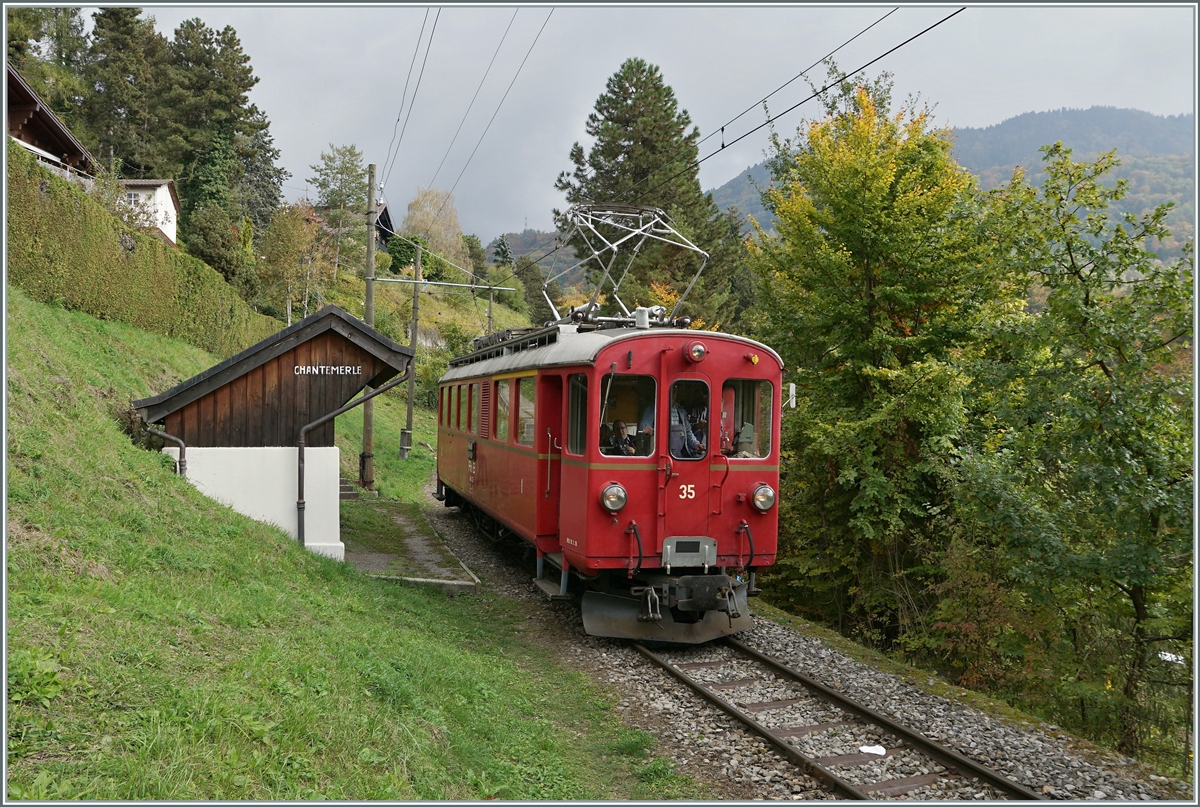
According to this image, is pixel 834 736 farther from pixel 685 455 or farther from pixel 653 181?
pixel 653 181

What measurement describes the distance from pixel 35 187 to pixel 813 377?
12.9m

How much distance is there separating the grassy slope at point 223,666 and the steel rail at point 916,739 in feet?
6.33

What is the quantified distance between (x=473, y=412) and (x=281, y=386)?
11.8ft

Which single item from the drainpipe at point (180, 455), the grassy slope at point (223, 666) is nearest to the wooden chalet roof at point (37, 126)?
the grassy slope at point (223, 666)

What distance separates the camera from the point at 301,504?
1096 cm

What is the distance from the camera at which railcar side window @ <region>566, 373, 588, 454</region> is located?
8742 mm

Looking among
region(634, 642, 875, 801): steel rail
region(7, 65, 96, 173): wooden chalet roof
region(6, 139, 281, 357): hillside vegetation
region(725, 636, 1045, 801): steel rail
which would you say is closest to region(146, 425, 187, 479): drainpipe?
region(6, 139, 281, 357): hillside vegetation

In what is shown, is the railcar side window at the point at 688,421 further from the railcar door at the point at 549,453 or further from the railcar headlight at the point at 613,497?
the railcar door at the point at 549,453

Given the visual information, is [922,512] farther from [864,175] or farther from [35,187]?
[35,187]

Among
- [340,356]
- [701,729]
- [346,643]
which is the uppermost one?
[340,356]

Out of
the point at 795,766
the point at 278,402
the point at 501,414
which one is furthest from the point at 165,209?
the point at 795,766

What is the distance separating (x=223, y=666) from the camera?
204 inches

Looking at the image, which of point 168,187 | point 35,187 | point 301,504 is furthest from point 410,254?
point 301,504

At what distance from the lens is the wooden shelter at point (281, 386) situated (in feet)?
34.6
